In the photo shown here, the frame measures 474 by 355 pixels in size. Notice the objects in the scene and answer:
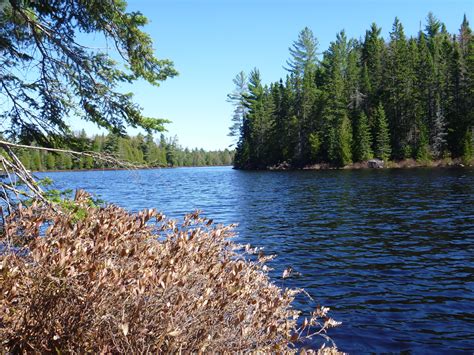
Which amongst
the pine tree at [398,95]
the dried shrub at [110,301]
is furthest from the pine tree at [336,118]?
the dried shrub at [110,301]

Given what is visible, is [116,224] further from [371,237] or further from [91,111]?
[371,237]

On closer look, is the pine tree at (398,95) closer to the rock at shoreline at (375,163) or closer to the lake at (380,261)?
the rock at shoreline at (375,163)

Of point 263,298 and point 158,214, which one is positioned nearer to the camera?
point 263,298

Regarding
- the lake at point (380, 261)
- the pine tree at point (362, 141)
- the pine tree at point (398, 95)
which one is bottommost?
the lake at point (380, 261)

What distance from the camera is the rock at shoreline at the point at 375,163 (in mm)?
60906

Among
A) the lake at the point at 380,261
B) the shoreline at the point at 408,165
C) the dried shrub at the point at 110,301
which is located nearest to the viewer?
the dried shrub at the point at 110,301

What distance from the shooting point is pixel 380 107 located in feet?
209

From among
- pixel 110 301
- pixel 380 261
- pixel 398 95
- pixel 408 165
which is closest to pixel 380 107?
pixel 398 95

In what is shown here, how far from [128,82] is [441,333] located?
23.3ft

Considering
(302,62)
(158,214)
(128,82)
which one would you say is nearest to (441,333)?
(158,214)

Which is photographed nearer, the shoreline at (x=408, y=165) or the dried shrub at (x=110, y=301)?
the dried shrub at (x=110, y=301)

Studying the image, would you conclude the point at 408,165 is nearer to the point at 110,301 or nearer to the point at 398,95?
the point at 398,95

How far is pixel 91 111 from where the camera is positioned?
7.45 m

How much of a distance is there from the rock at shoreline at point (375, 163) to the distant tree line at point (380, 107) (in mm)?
1003
